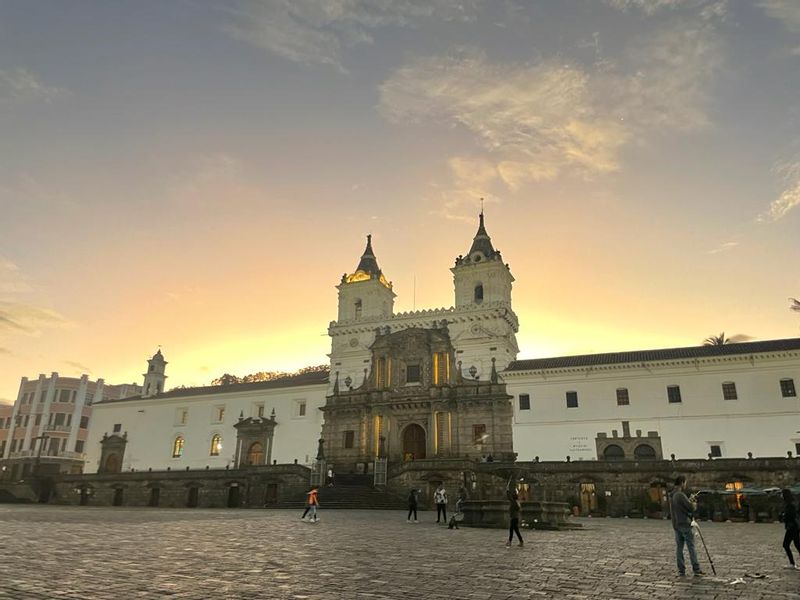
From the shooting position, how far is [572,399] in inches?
1794

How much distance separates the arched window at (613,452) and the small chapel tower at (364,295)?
25858mm

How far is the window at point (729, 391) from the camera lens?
136 ft

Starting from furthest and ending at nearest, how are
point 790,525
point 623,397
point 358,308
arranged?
point 358,308 → point 623,397 → point 790,525

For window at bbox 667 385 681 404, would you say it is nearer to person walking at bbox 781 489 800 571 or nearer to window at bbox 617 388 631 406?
window at bbox 617 388 631 406

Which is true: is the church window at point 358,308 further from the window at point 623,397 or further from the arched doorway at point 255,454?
the window at point 623,397

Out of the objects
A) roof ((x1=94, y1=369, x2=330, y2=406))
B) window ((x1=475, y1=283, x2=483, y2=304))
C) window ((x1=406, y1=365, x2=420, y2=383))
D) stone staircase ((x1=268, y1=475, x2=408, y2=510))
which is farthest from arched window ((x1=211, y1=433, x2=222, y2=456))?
window ((x1=475, y1=283, x2=483, y2=304))

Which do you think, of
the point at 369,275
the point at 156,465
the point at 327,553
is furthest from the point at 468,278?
the point at 327,553

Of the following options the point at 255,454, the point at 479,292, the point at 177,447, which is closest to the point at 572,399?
the point at 479,292

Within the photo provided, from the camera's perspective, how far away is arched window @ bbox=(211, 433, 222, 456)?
57.5 m

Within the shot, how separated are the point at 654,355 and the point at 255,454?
38366 millimetres

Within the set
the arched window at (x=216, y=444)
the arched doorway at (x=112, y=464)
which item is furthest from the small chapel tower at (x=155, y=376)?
the arched window at (x=216, y=444)

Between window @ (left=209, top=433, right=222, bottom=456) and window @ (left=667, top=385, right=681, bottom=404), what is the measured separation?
42.7 meters

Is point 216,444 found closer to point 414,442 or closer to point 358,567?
point 414,442

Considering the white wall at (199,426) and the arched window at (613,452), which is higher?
the white wall at (199,426)
